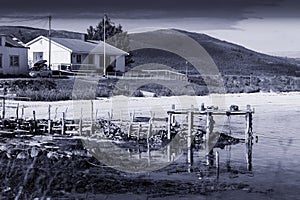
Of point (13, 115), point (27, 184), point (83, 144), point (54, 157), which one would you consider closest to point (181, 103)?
point (13, 115)

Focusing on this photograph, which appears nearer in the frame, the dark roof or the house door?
the dark roof

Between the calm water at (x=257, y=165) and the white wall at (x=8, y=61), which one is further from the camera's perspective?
the white wall at (x=8, y=61)

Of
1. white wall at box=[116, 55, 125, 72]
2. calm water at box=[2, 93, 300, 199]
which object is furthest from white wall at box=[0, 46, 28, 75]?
white wall at box=[116, 55, 125, 72]

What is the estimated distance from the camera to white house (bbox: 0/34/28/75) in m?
58.0

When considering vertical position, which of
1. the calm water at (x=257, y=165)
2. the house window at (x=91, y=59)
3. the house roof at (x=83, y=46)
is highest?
the house roof at (x=83, y=46)

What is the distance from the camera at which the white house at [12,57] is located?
58.0m

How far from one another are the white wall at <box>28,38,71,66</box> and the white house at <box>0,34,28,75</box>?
7624 mm

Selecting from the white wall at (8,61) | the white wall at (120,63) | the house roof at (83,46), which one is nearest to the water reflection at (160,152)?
the white wall at (8,61)

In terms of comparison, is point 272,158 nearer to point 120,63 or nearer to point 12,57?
point 12,57

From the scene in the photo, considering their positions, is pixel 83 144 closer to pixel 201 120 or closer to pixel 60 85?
pixel 201 120

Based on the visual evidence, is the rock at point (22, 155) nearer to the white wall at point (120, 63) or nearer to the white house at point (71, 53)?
the white house at point (71, 53)

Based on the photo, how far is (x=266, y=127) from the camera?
139ft

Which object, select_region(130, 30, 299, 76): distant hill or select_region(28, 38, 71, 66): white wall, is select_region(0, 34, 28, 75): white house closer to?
select_region(28, 38, 71, 66): white wall

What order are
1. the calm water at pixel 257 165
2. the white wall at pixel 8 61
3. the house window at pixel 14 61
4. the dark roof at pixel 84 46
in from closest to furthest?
1. the calm water at pixel 257 165
2. the white wall at pixel 8 61
3. the house window at pixel 14 61
4. the dark roof at pixel 84 46
